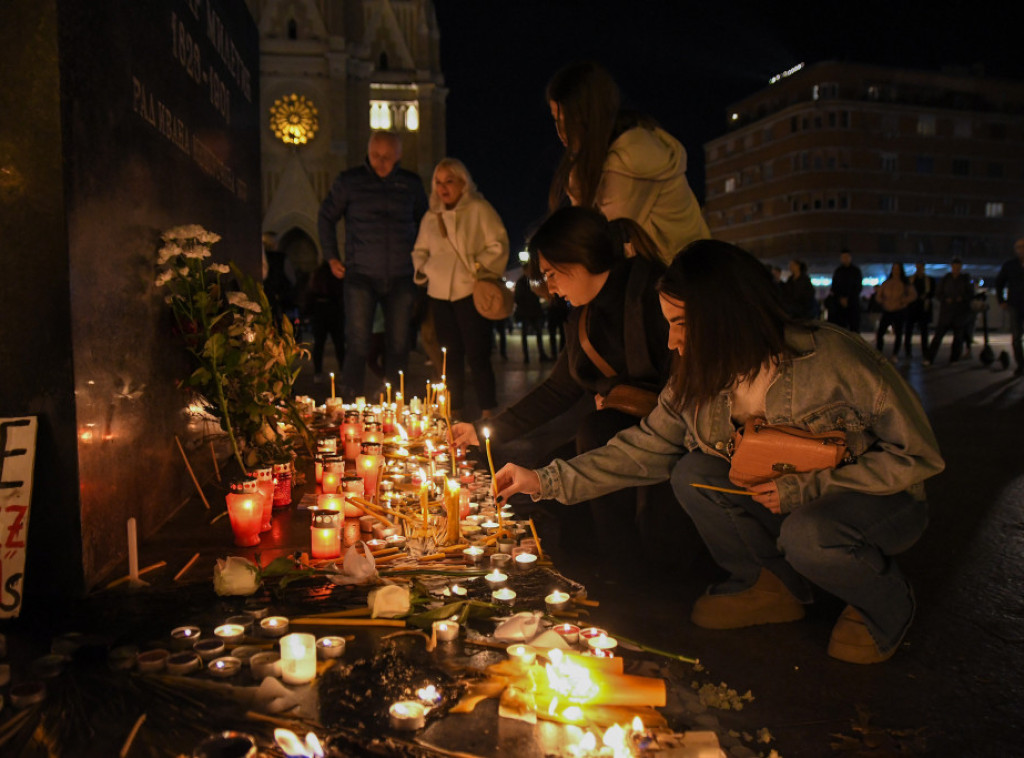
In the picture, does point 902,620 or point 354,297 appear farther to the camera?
point 354,297

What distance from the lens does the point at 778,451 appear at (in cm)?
245

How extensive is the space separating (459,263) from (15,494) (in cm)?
415

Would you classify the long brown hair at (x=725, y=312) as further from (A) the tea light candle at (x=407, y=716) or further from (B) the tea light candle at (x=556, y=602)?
(A) the tea light candle at (x=407, y=716)

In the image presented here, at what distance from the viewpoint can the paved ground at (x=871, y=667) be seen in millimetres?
1999

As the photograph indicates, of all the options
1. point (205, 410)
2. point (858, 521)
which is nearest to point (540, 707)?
point (858, 521)

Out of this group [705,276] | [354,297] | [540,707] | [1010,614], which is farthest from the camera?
[354,297]

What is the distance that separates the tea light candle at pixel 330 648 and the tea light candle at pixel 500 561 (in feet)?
2.78

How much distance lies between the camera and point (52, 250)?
8.45 feet

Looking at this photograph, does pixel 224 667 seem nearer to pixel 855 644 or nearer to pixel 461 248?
pixel 855 644

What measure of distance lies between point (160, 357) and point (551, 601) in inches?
82.3

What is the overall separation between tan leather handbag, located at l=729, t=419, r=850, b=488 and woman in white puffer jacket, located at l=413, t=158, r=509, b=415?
13.0 feet

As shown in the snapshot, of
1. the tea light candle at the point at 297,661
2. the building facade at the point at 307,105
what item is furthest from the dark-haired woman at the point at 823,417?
the building facade at the point at 307,105

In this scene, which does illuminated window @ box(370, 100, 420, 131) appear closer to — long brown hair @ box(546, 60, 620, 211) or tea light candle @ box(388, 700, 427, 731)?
long brown hair @ box(546, 60, 620, 211)

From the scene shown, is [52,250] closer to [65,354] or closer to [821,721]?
[65,354]
